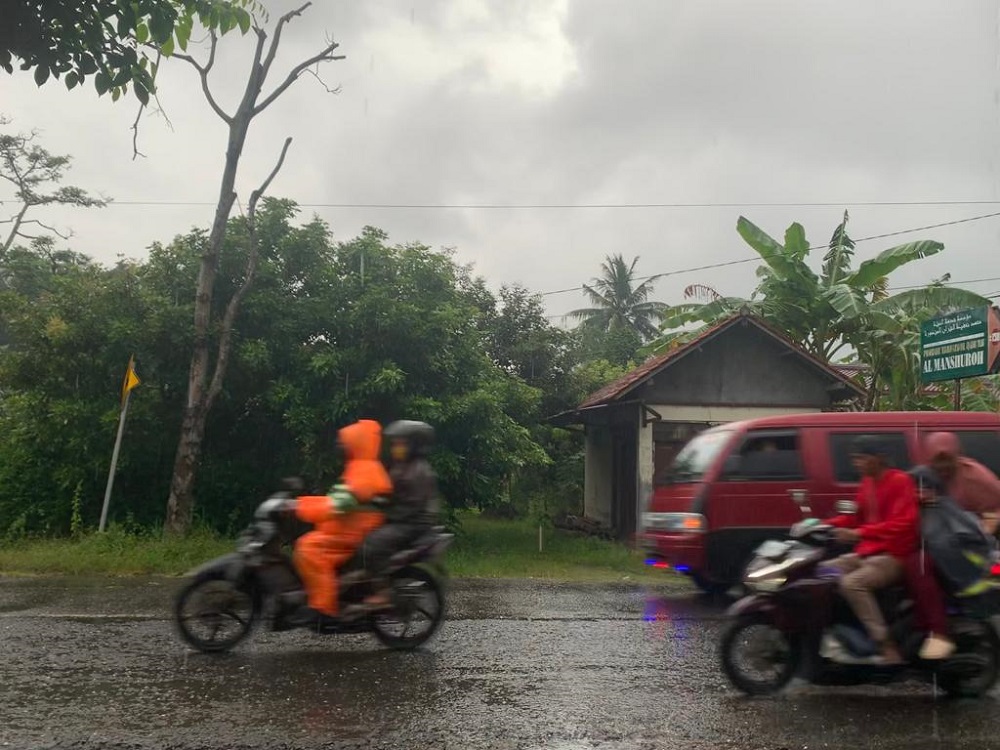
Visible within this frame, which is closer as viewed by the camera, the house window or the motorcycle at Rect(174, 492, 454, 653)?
the motorcycle at Rect(174, 492, 454, 653)

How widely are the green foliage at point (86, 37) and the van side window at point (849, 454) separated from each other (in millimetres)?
6919

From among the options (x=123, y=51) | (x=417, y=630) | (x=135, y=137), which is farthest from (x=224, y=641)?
(x=135, y=137)

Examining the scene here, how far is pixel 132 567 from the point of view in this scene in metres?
11.2

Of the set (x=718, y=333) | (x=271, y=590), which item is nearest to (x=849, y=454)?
(x=271, y=590)


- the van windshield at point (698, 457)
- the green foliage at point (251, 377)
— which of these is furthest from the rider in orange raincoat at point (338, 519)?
the green foliage at point (251, 377)

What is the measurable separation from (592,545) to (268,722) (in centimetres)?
1214

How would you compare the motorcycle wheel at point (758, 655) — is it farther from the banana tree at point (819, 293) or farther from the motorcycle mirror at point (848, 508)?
the banana tree at point (819, 293)

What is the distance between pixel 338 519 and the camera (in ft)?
20.9

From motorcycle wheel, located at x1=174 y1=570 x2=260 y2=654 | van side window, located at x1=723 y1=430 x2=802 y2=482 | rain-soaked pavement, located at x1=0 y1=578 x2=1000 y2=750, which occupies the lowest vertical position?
rain-soaked pavement, located at x1=0 y1=578 x2=1000 y2=750

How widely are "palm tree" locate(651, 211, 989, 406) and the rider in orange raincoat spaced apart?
39.8 ft

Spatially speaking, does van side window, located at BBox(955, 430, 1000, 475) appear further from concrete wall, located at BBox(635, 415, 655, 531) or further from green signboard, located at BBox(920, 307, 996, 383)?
concrete wall, located at BBox(635, 415, 655, 531)

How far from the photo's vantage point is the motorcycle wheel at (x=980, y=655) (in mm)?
5469

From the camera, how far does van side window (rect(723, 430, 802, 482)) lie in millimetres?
9047

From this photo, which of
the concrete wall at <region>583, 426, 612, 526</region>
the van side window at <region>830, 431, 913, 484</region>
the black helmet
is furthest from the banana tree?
the black helmet
